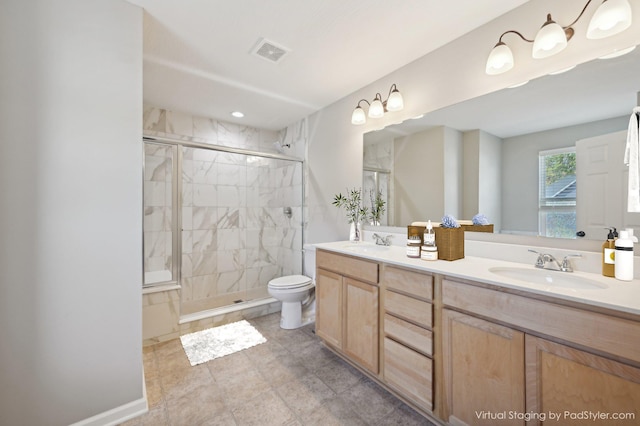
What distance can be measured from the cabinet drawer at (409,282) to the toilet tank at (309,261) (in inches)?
62.2

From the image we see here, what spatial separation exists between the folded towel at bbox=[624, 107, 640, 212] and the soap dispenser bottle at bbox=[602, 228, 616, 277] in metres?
0.18

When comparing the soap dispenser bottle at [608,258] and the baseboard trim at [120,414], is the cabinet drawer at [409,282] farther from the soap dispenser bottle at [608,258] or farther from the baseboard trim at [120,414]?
the baseboard trim at [120,414]

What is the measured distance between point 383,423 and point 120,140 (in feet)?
7.11

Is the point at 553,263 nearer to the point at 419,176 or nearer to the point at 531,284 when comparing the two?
the point at 531,284

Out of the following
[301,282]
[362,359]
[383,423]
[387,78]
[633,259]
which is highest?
[387,78]

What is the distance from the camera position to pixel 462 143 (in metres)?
1.80

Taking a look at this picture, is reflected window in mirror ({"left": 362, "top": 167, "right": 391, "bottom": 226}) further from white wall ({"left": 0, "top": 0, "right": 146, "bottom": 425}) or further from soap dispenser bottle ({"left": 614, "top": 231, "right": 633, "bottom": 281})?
white wall ({"left": 0, "top": 0, "right": 146, "bottom": 425})

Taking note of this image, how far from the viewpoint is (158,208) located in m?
3.04

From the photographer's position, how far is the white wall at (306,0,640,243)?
1.35 metres

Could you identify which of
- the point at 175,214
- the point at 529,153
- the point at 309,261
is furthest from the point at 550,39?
the point at 175,214

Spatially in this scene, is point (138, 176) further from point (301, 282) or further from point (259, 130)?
point (259, 130)

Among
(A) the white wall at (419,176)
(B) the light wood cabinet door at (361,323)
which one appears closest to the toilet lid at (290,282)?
(B) the light wood cabinet door at (361,323)

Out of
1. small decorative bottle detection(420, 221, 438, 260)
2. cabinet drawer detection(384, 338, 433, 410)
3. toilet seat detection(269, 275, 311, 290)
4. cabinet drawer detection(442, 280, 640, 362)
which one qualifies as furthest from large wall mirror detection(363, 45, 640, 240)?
toilet seat detection(269, 275, 311, 290)

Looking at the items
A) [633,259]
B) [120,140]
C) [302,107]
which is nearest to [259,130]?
[302,107]
